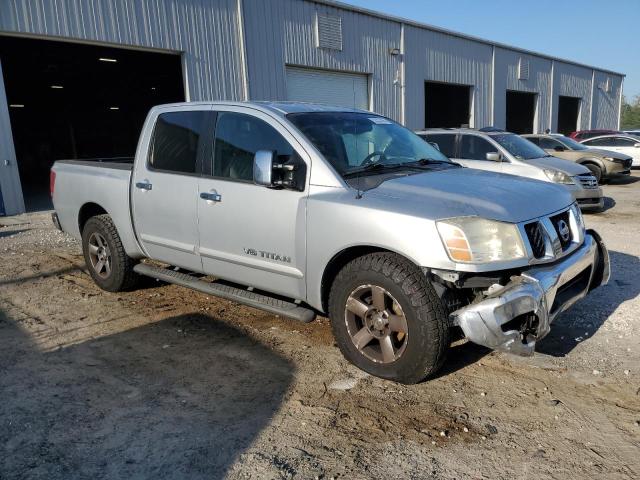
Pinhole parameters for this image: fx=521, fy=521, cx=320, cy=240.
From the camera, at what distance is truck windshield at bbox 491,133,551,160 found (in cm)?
1010

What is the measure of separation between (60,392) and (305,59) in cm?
1332

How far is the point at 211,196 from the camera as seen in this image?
14.1ft

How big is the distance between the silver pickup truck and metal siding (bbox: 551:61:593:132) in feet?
93.7

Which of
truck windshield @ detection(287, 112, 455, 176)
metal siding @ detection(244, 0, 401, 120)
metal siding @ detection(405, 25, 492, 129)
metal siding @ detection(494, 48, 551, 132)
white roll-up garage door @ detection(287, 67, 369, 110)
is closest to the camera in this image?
truck windshield @ detection(287, 112, 455, 176)

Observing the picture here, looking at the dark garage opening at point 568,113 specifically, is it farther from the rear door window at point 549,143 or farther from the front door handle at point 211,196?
the front door handle at point 211,196

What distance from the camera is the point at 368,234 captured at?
132 inches

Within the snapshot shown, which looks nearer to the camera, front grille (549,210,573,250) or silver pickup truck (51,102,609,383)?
silver pickup truck (51,102,609,383)

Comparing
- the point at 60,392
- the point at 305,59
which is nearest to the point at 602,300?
the point at 60,392

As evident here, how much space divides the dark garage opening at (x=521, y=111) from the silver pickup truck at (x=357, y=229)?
86.6 ft

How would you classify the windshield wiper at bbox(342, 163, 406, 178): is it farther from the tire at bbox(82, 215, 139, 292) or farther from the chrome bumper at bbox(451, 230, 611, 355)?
the tire at bbox(82, 215, 139, 292)

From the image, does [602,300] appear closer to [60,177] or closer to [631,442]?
[631,442]

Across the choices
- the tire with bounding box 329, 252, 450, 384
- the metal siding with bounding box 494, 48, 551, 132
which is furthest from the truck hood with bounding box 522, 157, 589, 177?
the metal siding with bounding box 494, 48, 551, 132

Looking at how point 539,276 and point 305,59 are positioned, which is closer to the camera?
point 539,276

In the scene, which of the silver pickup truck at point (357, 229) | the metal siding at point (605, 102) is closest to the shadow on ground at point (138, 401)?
the silver pickup truck at point (357, 229)
